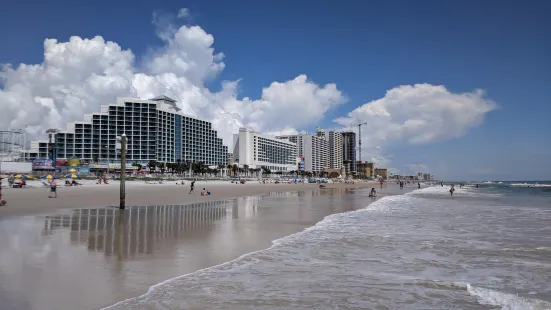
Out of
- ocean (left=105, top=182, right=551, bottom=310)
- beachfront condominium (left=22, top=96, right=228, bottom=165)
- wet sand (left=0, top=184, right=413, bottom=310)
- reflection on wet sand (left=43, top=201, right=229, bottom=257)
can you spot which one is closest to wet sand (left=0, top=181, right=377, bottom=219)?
reflection on wet sand (left=43, top=201, right=229, bottom=257)

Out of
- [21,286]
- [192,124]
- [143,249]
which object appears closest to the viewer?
[21,286]

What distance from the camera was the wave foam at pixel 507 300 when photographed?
6.16 metres

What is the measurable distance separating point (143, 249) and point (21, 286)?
143 inches

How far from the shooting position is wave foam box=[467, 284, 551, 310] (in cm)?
616

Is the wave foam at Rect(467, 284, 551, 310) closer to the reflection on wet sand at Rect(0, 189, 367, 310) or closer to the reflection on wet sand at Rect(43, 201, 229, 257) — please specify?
the reflection on wet sand at Rect(0, 189, 367, 310)

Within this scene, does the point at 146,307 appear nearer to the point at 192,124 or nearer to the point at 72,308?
the point at 72,308

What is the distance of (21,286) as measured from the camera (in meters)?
6.31

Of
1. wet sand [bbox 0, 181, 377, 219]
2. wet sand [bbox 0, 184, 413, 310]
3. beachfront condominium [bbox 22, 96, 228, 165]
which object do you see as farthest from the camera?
beachfront condominium [bbox 22, 96, 228, 165]

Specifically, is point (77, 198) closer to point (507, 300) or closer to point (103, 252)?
point (103, 252)

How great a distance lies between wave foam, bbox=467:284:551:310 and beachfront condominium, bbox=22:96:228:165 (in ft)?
488

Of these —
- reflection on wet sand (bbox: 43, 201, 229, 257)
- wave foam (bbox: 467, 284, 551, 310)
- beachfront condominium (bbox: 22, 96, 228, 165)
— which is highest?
beachfront condominium (bbox: 22, 96, 228, 165)

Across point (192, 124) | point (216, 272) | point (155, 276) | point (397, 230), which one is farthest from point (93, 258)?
point (192, 124)

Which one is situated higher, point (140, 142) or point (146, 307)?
point (140, 142)

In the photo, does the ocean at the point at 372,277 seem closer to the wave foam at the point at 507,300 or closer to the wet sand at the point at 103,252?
the wave foam at the point at 507,300
